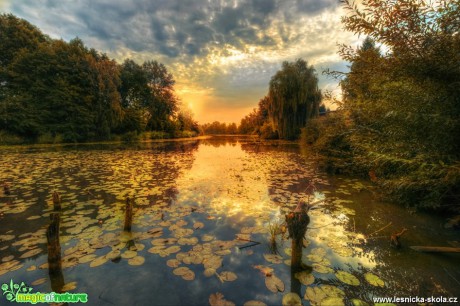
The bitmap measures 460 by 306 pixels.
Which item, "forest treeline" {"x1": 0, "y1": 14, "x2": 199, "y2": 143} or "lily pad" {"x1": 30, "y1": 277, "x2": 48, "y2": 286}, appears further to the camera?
"forest treeline" {"x1": 0, "y1": 14, "x2": 199, "y2": 143}

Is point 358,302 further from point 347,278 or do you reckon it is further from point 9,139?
point 9,139

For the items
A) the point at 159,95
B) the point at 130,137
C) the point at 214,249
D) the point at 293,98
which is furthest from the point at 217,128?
the point at 214,249

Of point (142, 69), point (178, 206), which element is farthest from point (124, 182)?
point (142, 69)

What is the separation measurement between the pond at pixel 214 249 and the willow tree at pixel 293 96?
20805 millimetres

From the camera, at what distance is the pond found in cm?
222

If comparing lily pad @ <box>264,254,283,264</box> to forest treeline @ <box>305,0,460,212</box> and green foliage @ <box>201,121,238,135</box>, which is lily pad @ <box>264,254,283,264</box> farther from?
green foliage @ <box>201,121,238,135</box>

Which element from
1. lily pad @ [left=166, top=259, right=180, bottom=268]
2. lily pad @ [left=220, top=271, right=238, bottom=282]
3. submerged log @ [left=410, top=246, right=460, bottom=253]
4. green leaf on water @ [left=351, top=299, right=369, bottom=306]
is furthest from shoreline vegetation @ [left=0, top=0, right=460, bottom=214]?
lily pad @ [left=166, top=259, right=180, bottom=268]

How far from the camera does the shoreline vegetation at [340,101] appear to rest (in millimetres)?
2787

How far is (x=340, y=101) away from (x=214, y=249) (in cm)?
521

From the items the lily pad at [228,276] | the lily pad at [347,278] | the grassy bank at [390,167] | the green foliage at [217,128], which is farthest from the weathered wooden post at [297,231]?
the green foliage at [217,128]

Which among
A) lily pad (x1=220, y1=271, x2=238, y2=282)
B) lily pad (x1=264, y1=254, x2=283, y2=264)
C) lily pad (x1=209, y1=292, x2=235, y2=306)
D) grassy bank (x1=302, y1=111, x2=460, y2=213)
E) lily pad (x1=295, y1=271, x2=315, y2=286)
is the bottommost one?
lily pad (x1=264, y1=254, x2=283, y2=264)

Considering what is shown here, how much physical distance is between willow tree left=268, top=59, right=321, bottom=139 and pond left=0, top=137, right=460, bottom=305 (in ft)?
68.3

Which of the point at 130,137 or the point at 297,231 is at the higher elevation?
the point at 130,137

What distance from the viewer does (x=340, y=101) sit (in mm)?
5719
